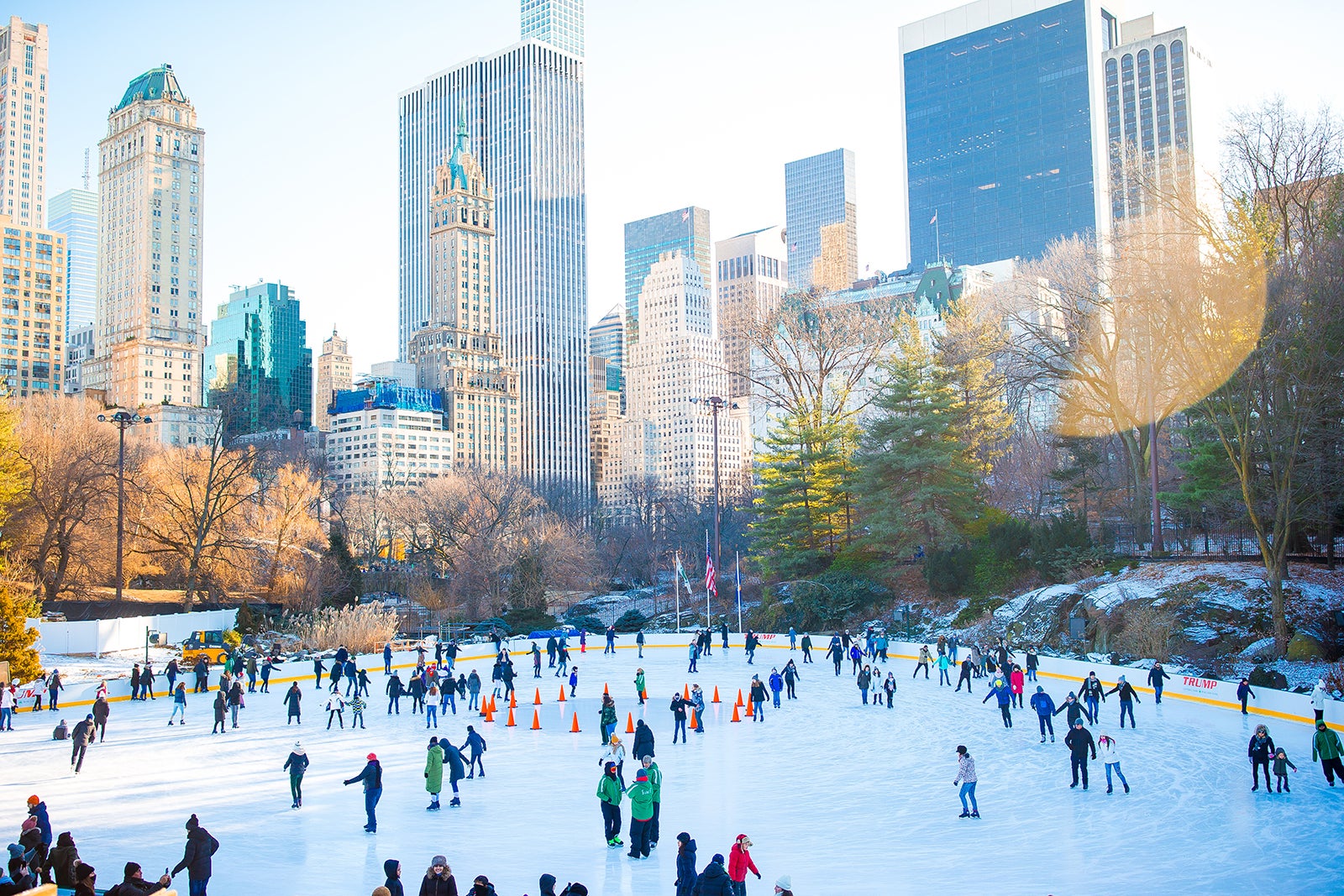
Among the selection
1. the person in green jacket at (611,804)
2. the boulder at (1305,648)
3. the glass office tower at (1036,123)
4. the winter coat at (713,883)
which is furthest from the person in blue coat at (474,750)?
the glass office tower at (1036,123)

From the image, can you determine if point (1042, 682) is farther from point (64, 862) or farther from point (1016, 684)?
point (64, 862)

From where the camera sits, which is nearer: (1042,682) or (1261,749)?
(1261,749)

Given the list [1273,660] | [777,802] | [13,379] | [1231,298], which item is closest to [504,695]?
[777,802]

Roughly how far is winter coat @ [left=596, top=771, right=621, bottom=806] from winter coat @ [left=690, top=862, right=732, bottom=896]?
3.83 meters

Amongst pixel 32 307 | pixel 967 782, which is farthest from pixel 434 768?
pixel 32 307

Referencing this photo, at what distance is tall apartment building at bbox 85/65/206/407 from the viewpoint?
518ft

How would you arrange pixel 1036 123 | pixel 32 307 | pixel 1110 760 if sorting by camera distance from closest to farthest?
pixel 1110 760, pixel 32 307, pixel 1036 123

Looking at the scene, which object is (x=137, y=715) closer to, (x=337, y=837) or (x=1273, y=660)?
(x=337, y=837)

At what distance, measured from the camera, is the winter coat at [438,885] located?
9461mm

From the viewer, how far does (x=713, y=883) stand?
9.43m

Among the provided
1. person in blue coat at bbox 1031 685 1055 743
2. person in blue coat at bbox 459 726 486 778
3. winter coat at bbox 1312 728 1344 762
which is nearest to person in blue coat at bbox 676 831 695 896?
person in blue coat at bbox 459 726 486 778

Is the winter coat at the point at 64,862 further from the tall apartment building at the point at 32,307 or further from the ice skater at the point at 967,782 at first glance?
the tall apartment building at the point at 32,307

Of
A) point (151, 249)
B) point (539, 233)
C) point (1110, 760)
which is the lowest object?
point (1110, 760)

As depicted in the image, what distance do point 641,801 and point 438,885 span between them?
3756 mm
